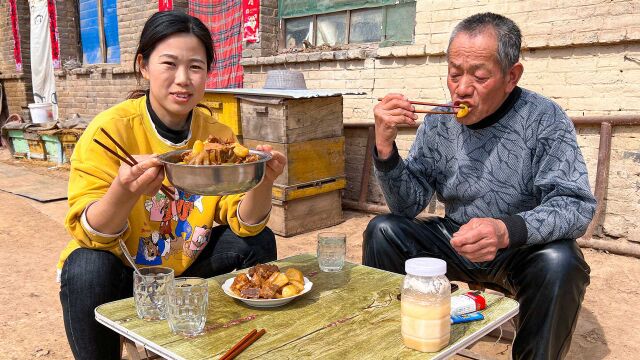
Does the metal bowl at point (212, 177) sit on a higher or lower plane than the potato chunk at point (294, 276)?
higher

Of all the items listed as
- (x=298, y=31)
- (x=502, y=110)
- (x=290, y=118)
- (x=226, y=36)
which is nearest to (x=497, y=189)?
(x=502, y=110)

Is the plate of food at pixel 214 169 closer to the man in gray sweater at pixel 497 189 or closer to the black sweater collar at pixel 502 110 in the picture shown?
the man in gray sweater at pixel 497 189

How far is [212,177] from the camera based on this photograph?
1.59 meters

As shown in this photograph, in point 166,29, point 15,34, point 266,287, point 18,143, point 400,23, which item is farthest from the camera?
point 15,34

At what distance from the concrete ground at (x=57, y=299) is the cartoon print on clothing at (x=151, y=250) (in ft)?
3.57

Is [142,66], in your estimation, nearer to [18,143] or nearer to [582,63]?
[582,63]

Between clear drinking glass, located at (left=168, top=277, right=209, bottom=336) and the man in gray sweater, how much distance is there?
905 millimetres

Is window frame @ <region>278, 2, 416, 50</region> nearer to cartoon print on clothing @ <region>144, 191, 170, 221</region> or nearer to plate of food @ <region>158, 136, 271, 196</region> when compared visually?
cartoon print on clothing @ <region>144, 191, 170, 221</region>

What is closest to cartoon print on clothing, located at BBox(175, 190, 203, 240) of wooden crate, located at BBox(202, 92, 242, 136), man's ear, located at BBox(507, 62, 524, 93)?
man's ear, located at BBox(507, 62, 524, 93)

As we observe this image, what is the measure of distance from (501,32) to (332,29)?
4.37 m

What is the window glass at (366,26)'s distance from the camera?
5.80 m

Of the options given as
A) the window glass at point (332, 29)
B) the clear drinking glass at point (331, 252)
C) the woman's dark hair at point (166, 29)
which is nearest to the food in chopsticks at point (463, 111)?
the clear drinking glass at point (331, 252)

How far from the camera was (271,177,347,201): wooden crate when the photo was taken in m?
4.78

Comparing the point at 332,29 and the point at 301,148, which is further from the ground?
the point at 332,29
